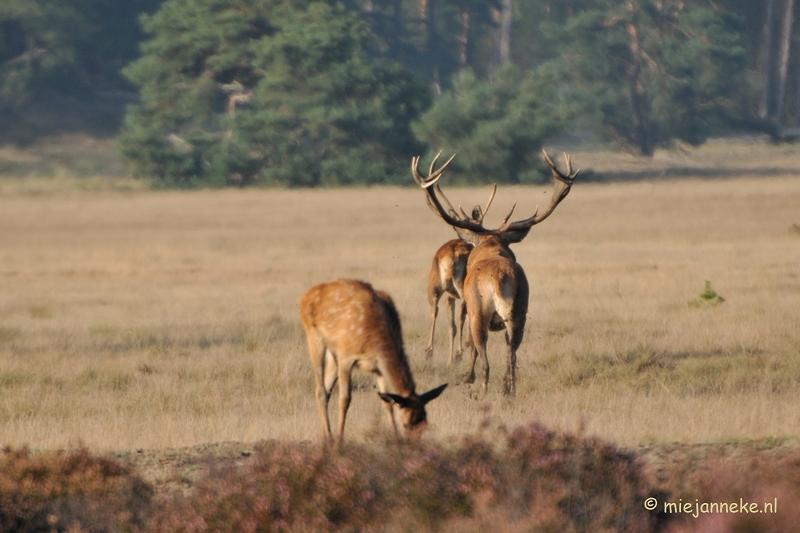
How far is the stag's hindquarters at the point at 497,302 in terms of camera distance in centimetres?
917

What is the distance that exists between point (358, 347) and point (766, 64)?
64.1 m

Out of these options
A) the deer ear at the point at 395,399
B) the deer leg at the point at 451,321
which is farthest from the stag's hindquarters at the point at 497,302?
the deer ear at the point at 395,399

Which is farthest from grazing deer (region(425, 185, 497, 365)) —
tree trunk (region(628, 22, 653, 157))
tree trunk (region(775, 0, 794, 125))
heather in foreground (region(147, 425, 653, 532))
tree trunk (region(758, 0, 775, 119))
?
tree trunk (region(775, 0, 794, 125))

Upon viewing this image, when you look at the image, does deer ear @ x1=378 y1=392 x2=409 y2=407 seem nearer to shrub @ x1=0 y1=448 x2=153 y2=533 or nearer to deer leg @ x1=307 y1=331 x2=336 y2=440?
deer leg @ x1=307 y1=331 x2=336 y2=440

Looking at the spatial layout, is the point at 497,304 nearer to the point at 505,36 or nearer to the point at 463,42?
the point at 505,36

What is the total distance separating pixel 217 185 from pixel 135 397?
111 ft

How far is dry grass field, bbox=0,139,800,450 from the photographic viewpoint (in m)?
8.70

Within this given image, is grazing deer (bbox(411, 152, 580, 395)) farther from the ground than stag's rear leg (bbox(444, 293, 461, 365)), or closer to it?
farther from the ground

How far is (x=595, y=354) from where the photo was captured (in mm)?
11250

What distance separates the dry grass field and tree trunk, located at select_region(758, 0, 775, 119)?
36.8 meters

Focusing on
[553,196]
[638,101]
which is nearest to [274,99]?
[638,101]

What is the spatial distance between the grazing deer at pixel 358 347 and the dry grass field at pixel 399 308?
37 centimetres

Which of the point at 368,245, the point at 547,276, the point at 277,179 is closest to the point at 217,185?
the point at 277,179

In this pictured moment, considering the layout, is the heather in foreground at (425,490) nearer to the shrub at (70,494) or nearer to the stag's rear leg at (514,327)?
the shrub at (70,494)
